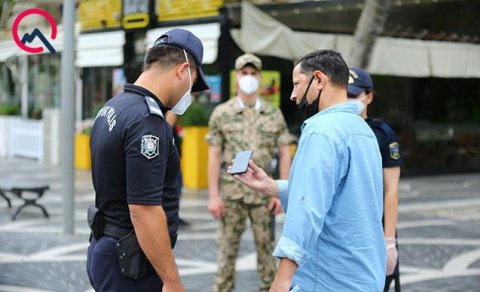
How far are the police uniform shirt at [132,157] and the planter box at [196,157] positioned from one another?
10.9 meters

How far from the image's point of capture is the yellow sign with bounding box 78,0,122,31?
17266 mm

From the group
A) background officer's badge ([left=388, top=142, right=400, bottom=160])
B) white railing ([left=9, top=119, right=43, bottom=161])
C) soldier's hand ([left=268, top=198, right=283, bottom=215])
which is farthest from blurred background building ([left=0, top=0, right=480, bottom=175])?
background officer's badge ([left=388, top=142, right=400, bottom=160])

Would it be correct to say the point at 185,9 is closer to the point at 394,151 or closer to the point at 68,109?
the point at 68,109

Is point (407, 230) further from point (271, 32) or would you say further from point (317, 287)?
point (317, 287)

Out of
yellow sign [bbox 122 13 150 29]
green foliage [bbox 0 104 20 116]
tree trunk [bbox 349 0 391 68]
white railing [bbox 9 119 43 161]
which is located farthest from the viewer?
green foliage [bbox 0 104 20 116]

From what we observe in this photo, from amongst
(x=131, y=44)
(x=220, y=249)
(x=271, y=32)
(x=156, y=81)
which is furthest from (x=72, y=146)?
(x=131, y=44)

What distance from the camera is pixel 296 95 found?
309cm

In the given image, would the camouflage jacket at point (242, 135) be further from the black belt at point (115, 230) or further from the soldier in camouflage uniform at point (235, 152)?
the black belt at point (115, 230)

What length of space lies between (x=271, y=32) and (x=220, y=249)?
776cm

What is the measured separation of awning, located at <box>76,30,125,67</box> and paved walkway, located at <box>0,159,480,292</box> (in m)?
4.15

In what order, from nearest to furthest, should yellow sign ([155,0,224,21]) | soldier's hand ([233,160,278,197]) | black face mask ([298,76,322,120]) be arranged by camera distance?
black face mask ([298,76,322,120]), soldier's hand ([233,160,278,197]), yellow sign ([155,0,224,21])

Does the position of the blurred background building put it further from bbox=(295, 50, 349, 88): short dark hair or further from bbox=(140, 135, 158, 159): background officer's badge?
bbox=(140, 135, 158, 159): background officer's badge

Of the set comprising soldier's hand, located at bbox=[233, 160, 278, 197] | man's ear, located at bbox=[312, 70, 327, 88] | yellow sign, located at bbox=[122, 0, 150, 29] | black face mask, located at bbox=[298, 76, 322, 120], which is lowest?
soldier's hand, located at bbox=[233, 160, 278, 197]

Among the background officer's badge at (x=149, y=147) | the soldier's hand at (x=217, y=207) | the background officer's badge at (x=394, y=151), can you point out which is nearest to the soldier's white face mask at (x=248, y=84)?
the soldier's hand at (x=217, y=207)
